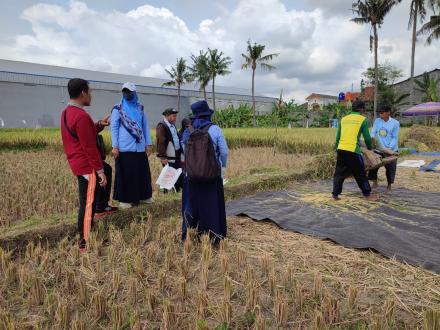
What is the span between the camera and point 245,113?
115 feet

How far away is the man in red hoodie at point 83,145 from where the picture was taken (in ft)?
10.9

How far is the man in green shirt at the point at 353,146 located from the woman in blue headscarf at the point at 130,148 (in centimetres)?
283

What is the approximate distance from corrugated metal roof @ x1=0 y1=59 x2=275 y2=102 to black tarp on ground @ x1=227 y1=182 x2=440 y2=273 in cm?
2708

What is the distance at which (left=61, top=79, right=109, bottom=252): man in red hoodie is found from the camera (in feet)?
10.9

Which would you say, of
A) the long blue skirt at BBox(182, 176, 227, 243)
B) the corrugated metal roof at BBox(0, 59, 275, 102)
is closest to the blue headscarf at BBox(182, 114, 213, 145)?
the long blue skirt at BBox(182, 176, 227, 243)

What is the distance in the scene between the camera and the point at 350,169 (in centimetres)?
542

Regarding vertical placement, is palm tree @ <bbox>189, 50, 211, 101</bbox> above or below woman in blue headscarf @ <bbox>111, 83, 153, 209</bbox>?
above

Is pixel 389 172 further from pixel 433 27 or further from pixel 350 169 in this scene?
pixel 433 27

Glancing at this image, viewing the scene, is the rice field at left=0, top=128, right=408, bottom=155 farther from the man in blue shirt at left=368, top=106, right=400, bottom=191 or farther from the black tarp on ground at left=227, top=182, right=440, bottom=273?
the black tarp on ground at left=227, top=182, right=440, bottom=273

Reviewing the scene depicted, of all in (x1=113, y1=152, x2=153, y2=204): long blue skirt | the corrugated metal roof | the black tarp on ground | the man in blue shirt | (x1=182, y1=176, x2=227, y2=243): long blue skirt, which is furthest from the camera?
the corrugated metal roof

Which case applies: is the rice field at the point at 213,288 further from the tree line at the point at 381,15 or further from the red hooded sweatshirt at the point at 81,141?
the tree line at the point at 381,15

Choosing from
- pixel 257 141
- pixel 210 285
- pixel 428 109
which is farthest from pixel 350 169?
pixel 428 109

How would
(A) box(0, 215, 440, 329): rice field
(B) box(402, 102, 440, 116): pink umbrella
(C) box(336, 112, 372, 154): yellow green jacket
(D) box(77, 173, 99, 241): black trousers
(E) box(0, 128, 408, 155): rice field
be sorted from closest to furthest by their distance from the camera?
(A) box(0, 215, 440, 329): rice field < (D) box(77, 173, 99, 241): black trousers < (C) box(336, 112, 372, 154): yellow green jacket < (E) box(0, 128, 408, 155): rice field < (B) box(402, 102, 440, 116): pink umbrella

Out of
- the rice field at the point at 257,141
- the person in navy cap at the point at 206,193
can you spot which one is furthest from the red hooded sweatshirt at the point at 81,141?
the rice field at the point at 257,141
